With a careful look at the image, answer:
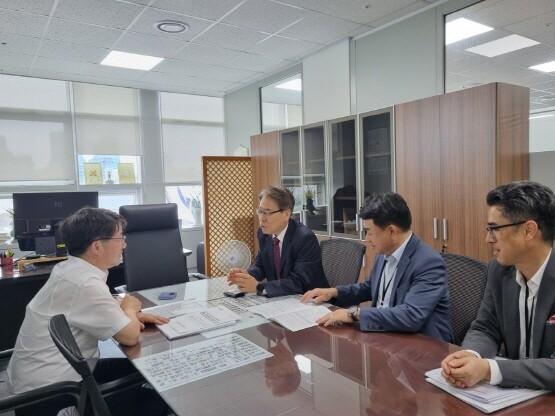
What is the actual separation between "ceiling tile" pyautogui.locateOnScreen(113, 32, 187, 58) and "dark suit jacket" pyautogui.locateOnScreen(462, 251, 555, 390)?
11.4 ft

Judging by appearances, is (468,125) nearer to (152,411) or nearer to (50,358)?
(152,411)

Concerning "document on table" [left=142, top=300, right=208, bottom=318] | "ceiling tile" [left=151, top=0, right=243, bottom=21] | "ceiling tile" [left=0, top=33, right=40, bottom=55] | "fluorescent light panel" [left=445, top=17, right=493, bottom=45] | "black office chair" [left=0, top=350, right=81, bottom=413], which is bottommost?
"black office chair" [left=0, top=350, right=81, bottom=413]

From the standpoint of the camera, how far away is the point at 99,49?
3.96 meters

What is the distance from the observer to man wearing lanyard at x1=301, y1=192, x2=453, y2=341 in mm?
1467

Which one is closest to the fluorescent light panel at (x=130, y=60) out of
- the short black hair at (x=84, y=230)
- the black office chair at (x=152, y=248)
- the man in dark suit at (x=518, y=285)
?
the black office chair at (x=152, y=248)

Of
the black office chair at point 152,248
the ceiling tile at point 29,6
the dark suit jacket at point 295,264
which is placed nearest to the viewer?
the dark suit jacket at point 295,264

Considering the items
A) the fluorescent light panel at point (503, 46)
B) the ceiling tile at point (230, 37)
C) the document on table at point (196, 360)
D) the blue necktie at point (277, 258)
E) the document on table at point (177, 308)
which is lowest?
the document on table at point (177, 308)

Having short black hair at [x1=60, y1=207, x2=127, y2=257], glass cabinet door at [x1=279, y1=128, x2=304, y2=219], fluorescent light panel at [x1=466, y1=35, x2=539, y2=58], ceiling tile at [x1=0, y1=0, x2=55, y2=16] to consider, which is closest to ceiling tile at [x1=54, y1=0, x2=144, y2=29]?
ceiling tile at [x1=0, y1=0, x2=55, y2=16]

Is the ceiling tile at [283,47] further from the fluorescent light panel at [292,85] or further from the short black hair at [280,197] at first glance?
the short black hair at [280,197]

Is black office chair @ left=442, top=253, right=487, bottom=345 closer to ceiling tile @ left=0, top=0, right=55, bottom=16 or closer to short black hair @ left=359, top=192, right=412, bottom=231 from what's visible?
short black hair @ left=359, top=192, right=412, bottom=231

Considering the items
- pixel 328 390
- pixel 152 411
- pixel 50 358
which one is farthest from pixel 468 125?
pixel 50 358

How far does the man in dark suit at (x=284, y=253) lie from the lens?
6.77ft

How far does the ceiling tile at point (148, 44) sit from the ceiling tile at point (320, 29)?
3.55 ft

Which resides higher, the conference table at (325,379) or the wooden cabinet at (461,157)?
A: the wooden cabinet at (461,157)
